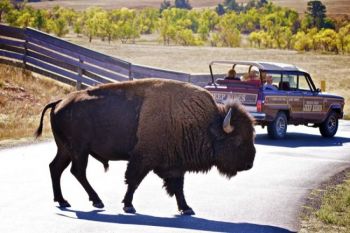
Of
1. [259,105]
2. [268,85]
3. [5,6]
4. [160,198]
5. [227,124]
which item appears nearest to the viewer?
[227,124]

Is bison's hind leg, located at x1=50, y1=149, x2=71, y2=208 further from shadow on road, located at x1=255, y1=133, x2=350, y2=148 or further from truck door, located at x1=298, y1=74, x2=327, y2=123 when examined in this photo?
truck door, located at x1=298, y1=74, x2=327, y2=123

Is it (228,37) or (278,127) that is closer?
(278,127)

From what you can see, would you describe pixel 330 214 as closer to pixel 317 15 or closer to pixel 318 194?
pixel 318 194

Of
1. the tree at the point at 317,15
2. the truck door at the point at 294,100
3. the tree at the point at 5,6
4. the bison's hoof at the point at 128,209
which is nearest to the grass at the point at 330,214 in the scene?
the bison's hoof at the point at 128,209

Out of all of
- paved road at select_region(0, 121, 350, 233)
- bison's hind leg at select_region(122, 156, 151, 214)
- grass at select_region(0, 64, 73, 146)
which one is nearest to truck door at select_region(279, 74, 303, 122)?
paved road at select_region(0, 121, 350, 233)

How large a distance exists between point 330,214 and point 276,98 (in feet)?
32.3

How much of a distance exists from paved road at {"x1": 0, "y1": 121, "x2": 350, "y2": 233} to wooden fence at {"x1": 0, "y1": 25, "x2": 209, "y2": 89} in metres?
11.6

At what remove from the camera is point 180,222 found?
10.2 m

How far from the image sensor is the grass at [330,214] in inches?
412

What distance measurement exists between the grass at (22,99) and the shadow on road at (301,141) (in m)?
5.21

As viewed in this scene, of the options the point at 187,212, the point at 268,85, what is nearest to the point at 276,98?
the point at 268,85

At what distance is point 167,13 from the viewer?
641ft

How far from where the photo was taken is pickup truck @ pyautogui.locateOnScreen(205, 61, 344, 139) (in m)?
20.5

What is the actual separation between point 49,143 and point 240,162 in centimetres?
846
